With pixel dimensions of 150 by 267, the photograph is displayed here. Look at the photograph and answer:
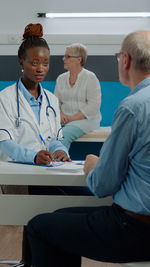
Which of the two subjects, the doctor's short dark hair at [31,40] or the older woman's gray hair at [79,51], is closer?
the doctor's short dark hair at [31,40]

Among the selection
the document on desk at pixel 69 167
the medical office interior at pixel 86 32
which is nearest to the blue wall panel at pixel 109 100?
the medical office interior at pixel 86 32

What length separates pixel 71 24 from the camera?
5.69 meters

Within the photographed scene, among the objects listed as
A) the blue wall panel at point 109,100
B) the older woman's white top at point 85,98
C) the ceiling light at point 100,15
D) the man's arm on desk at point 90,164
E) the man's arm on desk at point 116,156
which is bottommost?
the blue wall panel at point 109,100

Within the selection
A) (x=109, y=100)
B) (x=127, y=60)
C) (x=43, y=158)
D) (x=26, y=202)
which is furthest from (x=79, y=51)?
(x=127, y=60)

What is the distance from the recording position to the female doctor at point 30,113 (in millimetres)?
2037

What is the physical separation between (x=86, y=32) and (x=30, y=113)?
12.5 feet

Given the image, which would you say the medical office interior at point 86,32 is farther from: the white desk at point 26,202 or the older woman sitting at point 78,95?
the white desk at point 26,202

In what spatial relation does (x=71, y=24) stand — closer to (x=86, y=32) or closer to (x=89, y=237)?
(x=86, y=32)

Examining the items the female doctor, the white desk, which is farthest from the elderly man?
the female doctor

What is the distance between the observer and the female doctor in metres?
2.04

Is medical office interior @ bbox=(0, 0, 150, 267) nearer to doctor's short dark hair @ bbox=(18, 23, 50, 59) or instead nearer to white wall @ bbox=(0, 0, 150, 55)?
white wall @ bbox=(0, 0, 150, 55)

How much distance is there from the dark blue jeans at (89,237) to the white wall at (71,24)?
4454 mm

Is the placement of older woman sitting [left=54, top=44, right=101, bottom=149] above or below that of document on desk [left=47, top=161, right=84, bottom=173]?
below

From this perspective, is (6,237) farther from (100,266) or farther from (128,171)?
(128,171)
